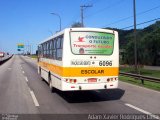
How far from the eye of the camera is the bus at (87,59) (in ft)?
45.5

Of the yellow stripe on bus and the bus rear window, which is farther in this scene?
the bus rear window

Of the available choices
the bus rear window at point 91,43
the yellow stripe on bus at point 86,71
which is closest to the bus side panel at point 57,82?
the yellow stripe on bus at point 86,71

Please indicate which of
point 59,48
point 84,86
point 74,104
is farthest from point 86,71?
point 59,48

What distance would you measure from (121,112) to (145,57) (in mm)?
64261

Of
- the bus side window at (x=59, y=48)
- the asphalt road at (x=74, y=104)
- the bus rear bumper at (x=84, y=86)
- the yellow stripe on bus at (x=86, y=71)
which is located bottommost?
the asphalt road at (x=74, y=104)

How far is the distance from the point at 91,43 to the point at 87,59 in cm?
71

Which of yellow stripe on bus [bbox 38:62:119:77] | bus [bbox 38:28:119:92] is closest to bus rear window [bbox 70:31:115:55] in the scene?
bus [bbox 38:28:119:92]

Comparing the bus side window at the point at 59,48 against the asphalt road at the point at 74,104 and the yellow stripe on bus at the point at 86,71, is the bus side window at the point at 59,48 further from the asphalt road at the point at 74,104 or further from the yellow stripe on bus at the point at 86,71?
the asphalt road at the point at 74,104

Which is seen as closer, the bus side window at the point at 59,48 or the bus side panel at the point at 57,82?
the bus side panel at the point at 57,82

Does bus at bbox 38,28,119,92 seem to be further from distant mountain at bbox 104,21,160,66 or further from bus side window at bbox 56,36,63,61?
distant mountain at bbox 104,21,160,66

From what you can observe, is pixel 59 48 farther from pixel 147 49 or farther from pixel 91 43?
pixel 147 49

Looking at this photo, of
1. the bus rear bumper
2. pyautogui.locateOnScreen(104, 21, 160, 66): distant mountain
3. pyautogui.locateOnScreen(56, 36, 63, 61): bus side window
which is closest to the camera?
the bus rear bumper

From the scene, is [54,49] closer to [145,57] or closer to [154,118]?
[154,118]

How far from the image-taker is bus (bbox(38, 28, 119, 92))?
1388cm
